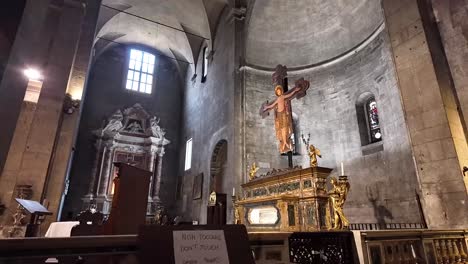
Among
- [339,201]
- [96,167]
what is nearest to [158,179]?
[96,167]

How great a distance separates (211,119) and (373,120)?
6.83m

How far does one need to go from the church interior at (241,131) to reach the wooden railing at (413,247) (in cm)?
2

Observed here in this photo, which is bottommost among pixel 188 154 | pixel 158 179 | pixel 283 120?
pixel 158 179

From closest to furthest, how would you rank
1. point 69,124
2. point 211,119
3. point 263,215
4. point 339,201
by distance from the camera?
1. point 339,201
2. point 263,215
3. point 69,124
4. point 211,119

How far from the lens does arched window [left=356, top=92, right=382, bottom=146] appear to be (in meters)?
9.13

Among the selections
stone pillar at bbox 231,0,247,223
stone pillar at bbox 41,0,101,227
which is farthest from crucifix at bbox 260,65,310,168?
stone pillar at bbox 41,0,101,227

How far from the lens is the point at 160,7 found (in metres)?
15.0

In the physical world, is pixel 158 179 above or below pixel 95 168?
below

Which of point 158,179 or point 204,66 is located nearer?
point 204,66

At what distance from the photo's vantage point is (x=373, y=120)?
365 inches

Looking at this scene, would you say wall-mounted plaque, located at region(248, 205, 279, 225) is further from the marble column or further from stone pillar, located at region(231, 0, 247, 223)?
the marble column

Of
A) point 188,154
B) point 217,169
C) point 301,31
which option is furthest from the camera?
point 188,154

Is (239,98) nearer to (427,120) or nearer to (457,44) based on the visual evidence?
(427,120)

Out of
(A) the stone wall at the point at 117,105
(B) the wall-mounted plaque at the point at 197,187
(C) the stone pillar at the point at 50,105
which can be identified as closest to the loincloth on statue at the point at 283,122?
(C) the stone pillar at the point at 50,105
